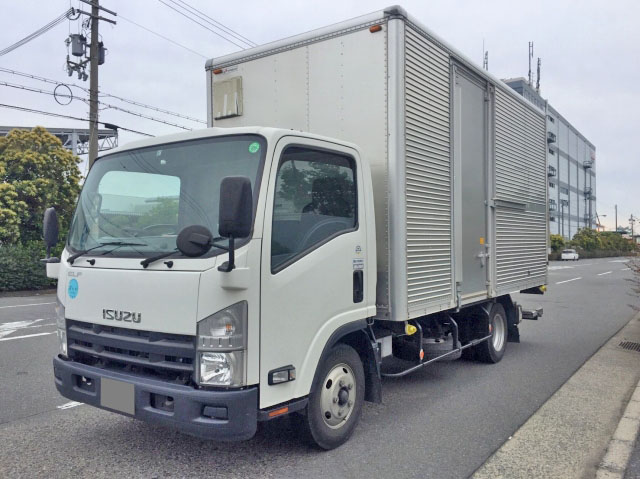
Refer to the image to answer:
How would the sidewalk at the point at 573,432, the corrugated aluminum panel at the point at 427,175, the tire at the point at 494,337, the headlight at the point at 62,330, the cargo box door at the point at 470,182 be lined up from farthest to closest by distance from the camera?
the tire at the point at 494,337 → the cargo box door at the point at 470,182 → the corrugated aluminum panel at the point at 427,175 → the headlight at the point at 62,330 → the sidewalk at the point at 573,432

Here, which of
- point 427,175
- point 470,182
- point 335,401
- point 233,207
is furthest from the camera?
point 470,182

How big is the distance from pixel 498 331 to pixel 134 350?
17.5ft

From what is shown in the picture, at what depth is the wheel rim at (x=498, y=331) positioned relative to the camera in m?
7.28

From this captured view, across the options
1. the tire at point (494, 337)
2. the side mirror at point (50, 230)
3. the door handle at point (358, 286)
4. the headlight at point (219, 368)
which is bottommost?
the tire at point (494, 337)

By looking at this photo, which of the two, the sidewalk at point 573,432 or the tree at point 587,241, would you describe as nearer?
the sidewalk at point 573,432

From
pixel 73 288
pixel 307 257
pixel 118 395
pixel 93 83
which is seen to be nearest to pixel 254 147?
pixel 307 257

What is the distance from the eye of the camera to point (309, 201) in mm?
4004

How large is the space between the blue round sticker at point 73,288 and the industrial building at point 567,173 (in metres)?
66.5

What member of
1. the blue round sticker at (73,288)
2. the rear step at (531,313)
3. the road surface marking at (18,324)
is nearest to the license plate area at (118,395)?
the blue round sticker at (73,288)

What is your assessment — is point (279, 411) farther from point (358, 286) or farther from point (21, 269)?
point (21, 269)

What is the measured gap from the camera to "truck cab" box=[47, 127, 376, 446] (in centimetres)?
330

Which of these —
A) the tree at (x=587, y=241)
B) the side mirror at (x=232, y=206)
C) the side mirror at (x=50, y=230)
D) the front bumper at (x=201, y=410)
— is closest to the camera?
the side mirror at (x=232, y=206)

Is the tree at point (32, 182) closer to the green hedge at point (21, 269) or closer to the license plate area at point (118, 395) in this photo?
the green hedge at point (21, 269)

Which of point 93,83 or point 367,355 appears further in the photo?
point 93,83
